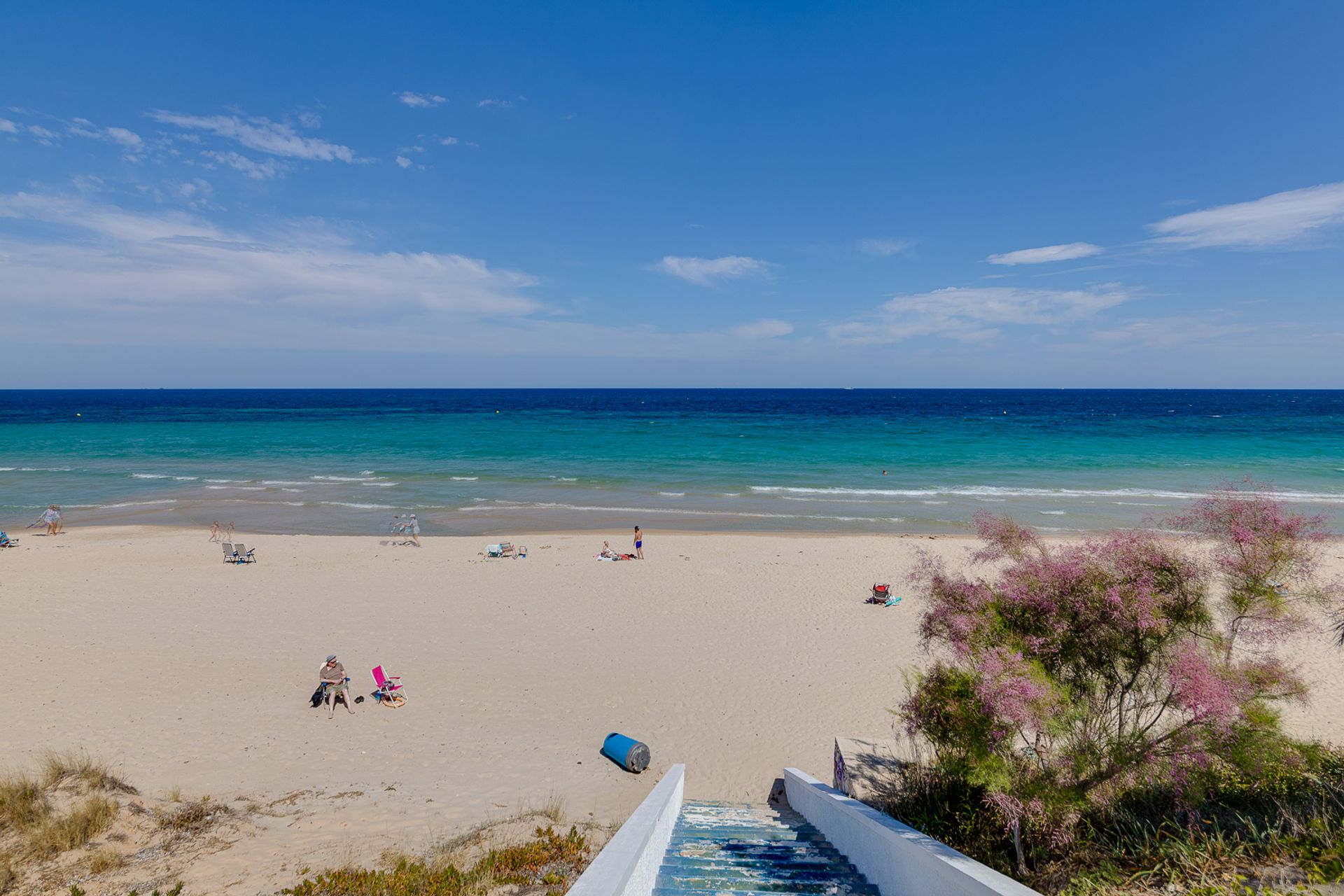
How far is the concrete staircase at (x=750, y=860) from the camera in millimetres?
4559

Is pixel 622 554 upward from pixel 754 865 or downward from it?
downward

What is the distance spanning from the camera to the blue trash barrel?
341 inches

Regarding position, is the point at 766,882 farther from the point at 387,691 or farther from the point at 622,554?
the point at 622,554

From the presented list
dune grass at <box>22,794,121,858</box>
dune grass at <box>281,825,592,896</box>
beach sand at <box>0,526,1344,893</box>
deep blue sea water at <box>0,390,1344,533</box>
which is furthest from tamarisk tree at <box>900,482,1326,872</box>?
deep blue sea water at <box>0,390,1344,533</box>

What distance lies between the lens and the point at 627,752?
8.71 meters

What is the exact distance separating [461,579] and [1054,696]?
1582cm

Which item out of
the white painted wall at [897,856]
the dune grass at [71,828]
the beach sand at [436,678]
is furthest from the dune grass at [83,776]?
the white painted wall at [897,856]

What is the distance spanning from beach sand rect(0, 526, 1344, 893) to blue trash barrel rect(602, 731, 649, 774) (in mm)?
198

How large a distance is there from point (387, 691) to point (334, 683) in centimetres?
87

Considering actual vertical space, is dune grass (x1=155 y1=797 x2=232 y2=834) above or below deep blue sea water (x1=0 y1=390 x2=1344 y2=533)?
below

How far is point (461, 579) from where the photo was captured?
1756 cm

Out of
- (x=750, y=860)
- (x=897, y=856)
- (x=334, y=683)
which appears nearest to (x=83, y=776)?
(x=334, y=683)

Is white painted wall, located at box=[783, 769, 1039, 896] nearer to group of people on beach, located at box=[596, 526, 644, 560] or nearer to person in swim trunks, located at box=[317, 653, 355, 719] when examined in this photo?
person in swim trunks, located at box=[317, 653, 355, 719]

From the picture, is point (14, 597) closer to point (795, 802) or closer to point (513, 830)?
point (513, 830)
